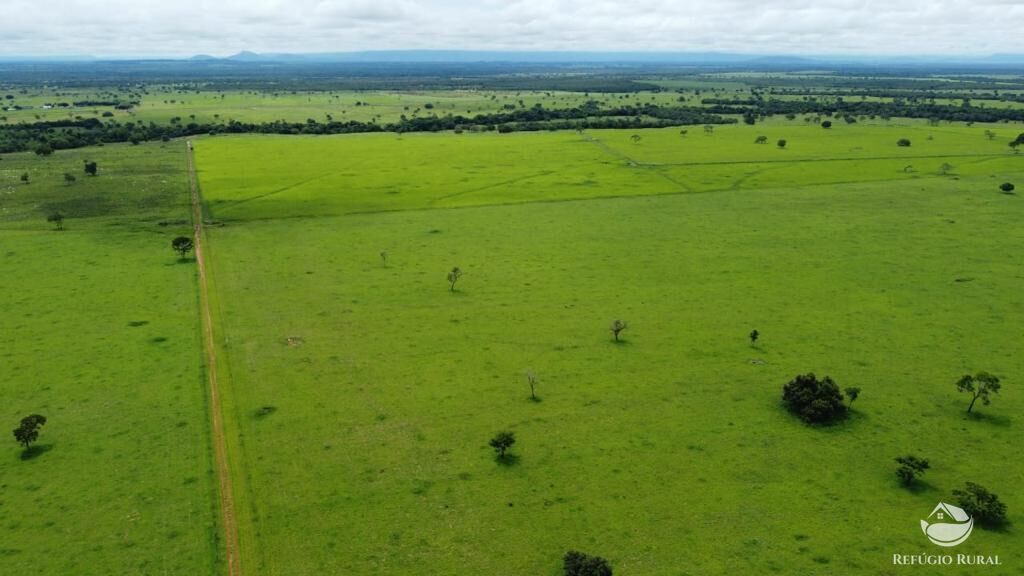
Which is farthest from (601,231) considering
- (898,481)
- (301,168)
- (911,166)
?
(911,166)

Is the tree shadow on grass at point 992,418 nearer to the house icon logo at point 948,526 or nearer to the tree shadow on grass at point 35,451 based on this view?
the house icon logo at point 948,526

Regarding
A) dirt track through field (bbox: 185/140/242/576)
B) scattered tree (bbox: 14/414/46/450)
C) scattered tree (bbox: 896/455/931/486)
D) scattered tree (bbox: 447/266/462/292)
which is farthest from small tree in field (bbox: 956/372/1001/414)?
scattered tree (bbox: 14/414/46/450)

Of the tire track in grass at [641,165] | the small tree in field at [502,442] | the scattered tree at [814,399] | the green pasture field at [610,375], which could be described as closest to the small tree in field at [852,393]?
the scattered tree at [814,399]

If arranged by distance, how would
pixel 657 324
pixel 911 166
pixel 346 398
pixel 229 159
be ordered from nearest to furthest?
pixel 346 398 < pixel 657 324 < pixel 911 166 < pixel 229 159

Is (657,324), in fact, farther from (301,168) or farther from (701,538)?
(301,168)

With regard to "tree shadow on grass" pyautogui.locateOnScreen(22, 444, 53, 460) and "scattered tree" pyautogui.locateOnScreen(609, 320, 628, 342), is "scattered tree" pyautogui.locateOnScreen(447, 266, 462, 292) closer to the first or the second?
"scattered tree" pyautogui.locateOnScreen(609, 320, 628, 342)

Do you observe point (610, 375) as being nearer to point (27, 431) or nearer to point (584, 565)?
point (584, 565)
